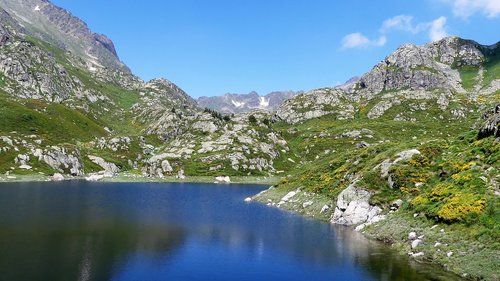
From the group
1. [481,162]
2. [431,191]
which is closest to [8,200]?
[431,191]

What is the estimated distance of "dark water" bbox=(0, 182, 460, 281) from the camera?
189ft

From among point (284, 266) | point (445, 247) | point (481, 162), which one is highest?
point (481, 162)

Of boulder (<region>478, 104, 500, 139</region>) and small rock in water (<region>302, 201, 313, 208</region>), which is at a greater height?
boulder (<region>478, 104, 500, 139</region>)

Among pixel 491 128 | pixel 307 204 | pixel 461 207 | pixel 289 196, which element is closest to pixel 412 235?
pixel 461 207

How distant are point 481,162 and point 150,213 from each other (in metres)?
83.6

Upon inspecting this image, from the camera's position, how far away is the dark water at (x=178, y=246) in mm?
57594

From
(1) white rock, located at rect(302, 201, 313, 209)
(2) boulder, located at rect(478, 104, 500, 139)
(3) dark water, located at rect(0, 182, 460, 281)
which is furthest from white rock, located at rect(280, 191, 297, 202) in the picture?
(2) boulder, located at rect(478, 104, 500, 139)

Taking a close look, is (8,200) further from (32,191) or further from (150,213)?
(150,213)

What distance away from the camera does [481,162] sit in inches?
3211

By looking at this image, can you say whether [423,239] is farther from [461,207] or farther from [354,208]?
[354,208]

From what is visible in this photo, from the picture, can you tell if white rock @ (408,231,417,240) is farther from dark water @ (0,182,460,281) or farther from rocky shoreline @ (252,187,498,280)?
dark water @ (0,182,460,281)

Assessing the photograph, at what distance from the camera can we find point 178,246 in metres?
75.2

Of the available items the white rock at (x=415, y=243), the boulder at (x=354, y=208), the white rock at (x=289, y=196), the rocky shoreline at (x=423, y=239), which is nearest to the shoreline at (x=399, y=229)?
the rocky shoreline at (x=423, y=239)

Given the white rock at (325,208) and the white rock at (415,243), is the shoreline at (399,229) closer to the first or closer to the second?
the white rock at (325,208)
